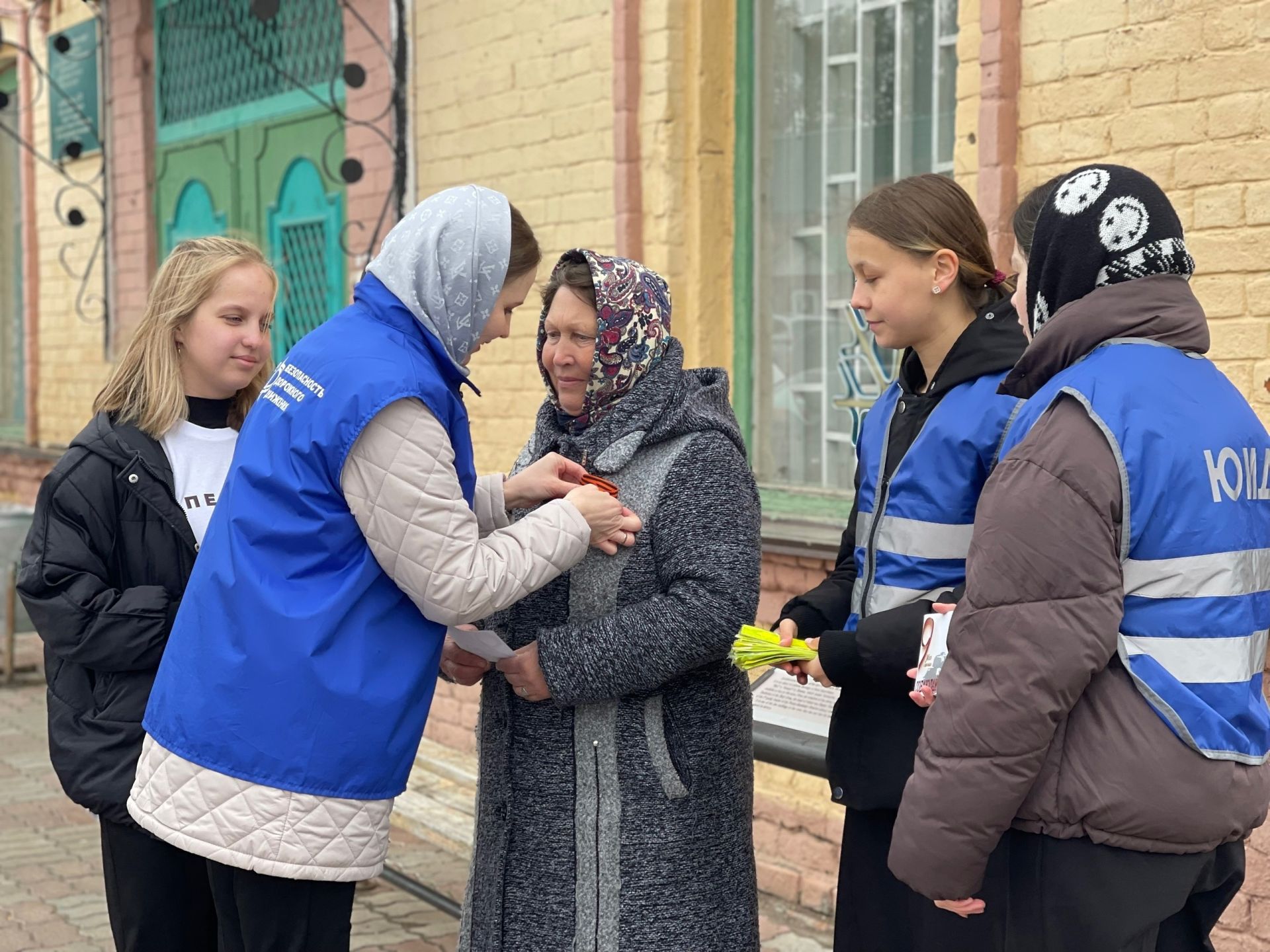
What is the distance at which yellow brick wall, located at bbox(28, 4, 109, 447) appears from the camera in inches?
396

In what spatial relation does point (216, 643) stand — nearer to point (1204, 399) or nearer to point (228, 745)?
point (228, 745)

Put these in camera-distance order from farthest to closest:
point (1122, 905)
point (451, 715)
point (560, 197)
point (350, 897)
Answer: point (451, 715)
point (560, 197)
point (350, 897)
point (1122, 905)

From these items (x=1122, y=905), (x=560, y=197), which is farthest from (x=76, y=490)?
(x=560, y=197)

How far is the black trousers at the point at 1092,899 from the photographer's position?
1.95 meters

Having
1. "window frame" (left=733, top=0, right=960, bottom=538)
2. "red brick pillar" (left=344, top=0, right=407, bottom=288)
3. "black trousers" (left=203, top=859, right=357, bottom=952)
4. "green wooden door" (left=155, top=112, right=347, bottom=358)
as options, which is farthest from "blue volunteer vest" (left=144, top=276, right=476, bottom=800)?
"green wooden door" (left=155, top=112, right=347, bottom=358)

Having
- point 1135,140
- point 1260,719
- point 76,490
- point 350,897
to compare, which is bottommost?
point 350,897

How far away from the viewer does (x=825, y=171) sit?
16.8 feet

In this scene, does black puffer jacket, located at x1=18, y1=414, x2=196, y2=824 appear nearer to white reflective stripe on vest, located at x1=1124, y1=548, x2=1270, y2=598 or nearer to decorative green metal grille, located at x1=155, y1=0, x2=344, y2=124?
white reflective stripe on vest, located at x1=1124, y1=548, x2=1270, y2=598

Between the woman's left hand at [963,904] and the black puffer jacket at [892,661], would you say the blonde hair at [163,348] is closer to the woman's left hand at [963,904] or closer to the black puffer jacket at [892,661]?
the black puffer jacket at [892,661]

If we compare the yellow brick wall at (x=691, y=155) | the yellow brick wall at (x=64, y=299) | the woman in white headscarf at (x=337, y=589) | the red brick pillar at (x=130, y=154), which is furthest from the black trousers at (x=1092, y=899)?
the yellow brick wall at (x=64, y=299)

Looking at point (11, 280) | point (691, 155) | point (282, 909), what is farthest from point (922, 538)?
point (11, 280)

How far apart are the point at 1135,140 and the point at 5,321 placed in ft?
35.2

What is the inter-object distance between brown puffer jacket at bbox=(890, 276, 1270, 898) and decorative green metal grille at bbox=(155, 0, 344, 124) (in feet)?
19.0

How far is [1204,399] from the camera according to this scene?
1.97m
